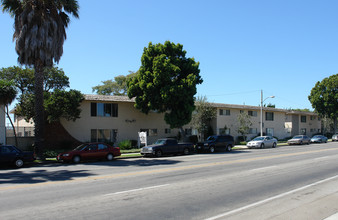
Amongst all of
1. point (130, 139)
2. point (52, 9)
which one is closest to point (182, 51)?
point (130, 139)

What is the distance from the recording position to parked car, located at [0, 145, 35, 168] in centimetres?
1647

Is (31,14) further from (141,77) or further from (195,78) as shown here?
(195,78)

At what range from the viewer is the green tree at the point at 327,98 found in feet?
185

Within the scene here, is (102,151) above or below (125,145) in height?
above

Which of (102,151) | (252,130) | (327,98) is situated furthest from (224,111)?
(327,98)

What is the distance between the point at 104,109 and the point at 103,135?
2926mm

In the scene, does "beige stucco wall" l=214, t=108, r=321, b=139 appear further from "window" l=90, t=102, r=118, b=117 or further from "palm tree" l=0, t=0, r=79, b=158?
"palm tree" l=0, t=0, r=79, b=158

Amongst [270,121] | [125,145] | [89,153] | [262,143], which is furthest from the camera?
[270,121]

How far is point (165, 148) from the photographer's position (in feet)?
77.9

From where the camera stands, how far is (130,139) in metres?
33.1

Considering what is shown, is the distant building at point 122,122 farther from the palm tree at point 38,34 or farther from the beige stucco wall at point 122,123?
the palm tree at point 38,34

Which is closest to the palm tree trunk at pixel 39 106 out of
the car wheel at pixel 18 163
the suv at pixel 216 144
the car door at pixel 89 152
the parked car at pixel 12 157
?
the parked car at pixel 12 157

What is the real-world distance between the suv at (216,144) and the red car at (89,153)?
9.74 m

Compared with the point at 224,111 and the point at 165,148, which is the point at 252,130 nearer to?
the point at 224,111
